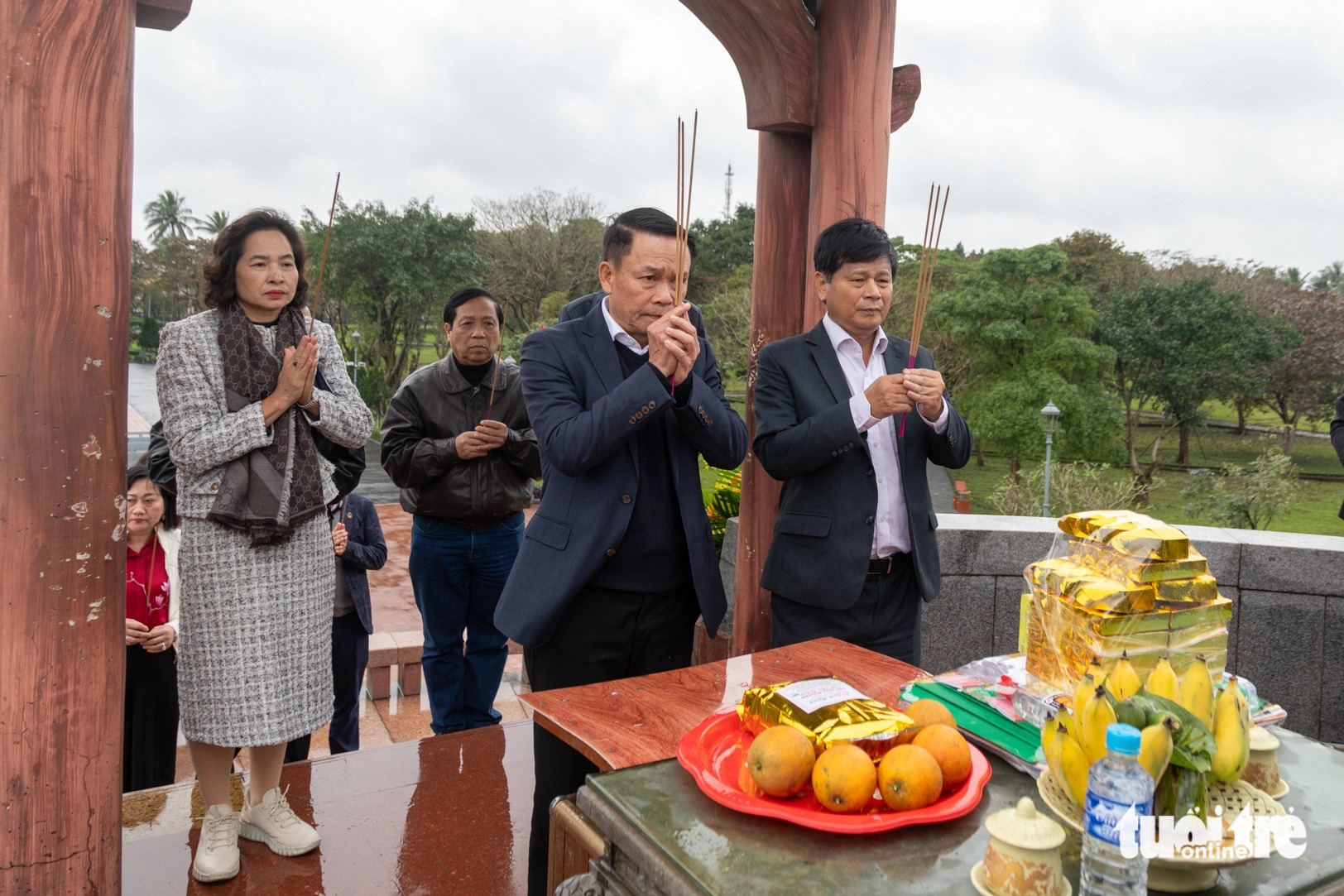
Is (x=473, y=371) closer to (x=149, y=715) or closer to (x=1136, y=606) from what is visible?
(x=149, y=715)

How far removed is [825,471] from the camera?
2463 millimetres

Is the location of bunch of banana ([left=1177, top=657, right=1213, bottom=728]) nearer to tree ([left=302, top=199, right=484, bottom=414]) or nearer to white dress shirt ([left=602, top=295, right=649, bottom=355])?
white dress shirt ([left=602, top=295, right=649, bottom=355])

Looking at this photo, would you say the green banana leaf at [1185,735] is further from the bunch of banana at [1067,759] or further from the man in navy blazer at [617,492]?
the man in navy blazer at [617,492]

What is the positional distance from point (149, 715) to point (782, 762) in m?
2.59

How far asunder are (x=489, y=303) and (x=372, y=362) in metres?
22.4

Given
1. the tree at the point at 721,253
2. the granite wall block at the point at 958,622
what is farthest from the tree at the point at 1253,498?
the tree at the point at 721,253

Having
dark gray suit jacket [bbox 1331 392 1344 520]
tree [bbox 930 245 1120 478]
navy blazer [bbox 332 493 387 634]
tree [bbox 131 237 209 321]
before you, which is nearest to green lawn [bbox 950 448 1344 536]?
tree [bbox 930 245 1120 478]

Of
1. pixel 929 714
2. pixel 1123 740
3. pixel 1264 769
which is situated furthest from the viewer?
pixel 929 714

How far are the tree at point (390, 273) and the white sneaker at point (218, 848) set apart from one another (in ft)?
69.3

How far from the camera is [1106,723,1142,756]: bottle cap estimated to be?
916mm

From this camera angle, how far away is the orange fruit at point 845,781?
44.4 inches

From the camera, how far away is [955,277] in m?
23.2

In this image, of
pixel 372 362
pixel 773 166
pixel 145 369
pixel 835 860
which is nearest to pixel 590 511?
pixel 835 860

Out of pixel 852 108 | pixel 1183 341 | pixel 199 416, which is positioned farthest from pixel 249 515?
pixel 1183 341
